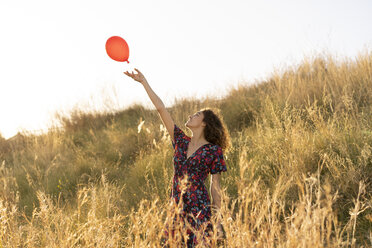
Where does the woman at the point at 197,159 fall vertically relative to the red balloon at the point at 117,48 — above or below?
below

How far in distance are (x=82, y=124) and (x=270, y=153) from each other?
7136 mm

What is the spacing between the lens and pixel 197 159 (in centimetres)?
298

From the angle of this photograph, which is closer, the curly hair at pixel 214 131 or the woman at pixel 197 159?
the woman at pixel 197 159

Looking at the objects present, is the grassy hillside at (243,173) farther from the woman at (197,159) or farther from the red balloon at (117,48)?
the red balloon at (117,48)

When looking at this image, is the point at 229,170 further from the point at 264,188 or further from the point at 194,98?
the point at 194,98

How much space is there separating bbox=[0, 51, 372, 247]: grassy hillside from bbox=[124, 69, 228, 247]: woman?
0.86 ft

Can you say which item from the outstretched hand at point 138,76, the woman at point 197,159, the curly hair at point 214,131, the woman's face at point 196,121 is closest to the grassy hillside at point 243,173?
the woman at point 197,159

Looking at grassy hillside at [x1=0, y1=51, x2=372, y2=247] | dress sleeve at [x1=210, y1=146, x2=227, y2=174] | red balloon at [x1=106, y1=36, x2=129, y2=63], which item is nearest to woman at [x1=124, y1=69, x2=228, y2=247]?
dress sleeve at [x1=210, y1=146, x2=227, y2=174]

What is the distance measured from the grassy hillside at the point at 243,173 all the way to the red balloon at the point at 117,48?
1175 millimetres

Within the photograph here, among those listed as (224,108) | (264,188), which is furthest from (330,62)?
(264,188)

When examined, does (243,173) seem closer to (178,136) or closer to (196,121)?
(196,121)

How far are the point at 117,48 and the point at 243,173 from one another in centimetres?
155

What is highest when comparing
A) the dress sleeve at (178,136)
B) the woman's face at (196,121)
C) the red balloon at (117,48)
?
the red balloon at (117,48)

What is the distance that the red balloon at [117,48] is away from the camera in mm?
2864
